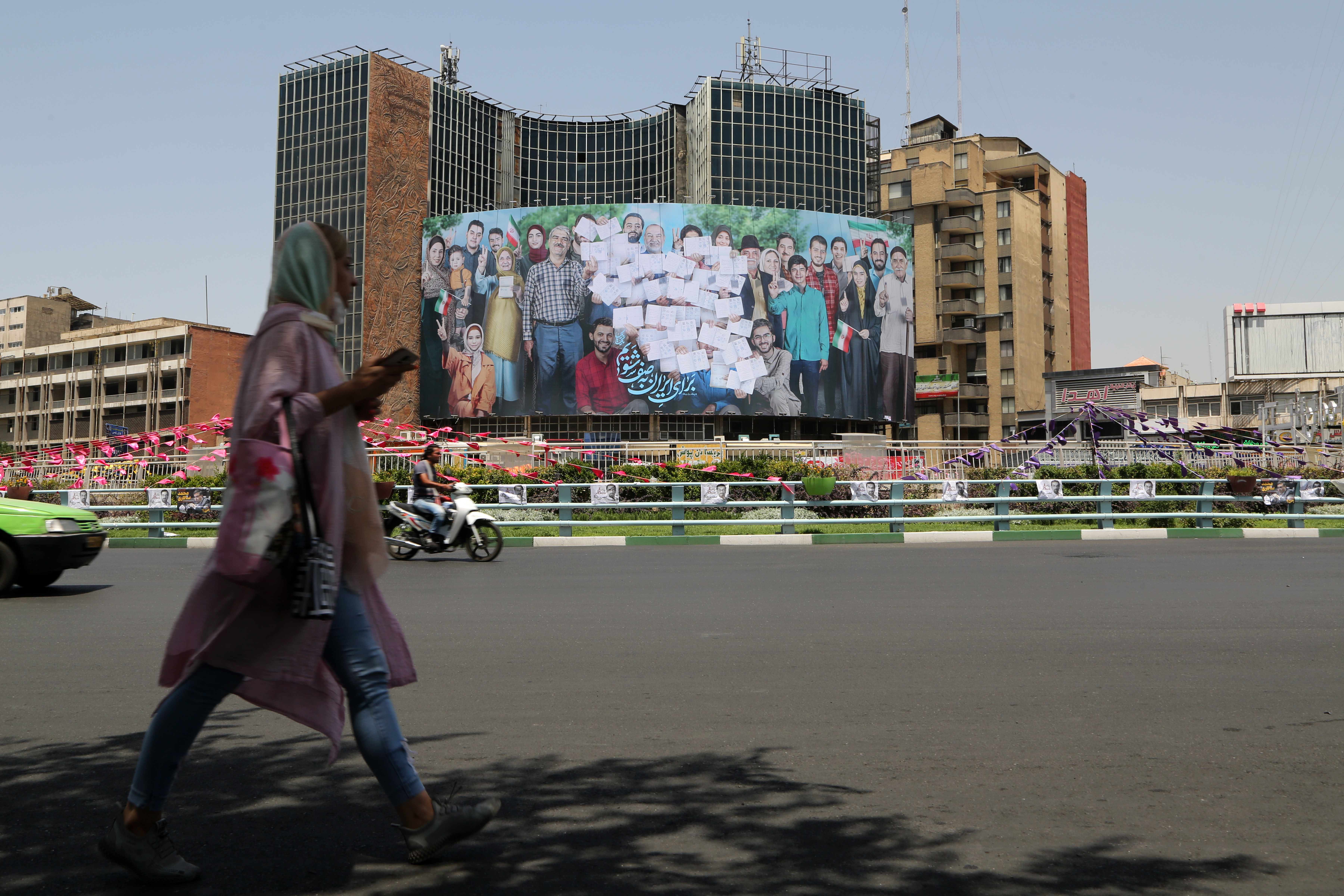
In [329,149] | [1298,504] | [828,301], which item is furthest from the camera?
[329,149]

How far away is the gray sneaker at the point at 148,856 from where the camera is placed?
2734mm

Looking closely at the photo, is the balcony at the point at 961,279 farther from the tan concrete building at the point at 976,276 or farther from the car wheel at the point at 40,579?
the car wheel at the point at 40,579

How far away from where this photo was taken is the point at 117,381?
80.1 m

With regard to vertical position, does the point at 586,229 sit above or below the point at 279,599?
above

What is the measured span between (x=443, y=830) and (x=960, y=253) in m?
78.0

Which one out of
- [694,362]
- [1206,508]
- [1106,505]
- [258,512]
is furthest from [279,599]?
[694,362]

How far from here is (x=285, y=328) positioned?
286 cm

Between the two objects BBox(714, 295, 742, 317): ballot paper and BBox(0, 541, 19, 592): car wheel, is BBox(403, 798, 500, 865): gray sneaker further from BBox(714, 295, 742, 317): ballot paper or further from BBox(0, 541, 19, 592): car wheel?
BBox(714, 295, 742, 317): ballot paper

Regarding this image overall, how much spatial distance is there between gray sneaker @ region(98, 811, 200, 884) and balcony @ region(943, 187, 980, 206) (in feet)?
256

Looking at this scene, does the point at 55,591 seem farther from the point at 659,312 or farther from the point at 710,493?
the point at 659,312

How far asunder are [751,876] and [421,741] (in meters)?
1.91

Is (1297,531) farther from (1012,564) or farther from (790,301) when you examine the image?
(790,301)

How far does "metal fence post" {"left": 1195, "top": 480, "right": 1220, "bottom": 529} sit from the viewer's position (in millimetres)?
18719

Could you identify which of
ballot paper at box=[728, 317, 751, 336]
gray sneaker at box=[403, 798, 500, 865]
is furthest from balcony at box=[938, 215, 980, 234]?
gray sneaker at box=[403, 798, 500, 865]
